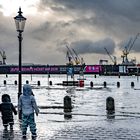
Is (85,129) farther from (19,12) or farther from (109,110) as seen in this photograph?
(109,110)

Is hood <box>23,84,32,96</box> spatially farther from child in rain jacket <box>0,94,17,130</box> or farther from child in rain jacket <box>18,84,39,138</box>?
child in rain jacket <box>0,94,17,130</box>

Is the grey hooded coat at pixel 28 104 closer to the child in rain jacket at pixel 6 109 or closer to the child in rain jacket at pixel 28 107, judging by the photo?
the child in rain jacket at pixel 28 107

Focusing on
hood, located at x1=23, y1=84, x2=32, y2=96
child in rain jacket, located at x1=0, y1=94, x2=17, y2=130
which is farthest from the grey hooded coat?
child in rain jacket, located at x1=0, y1=94, x2=17, y2=130

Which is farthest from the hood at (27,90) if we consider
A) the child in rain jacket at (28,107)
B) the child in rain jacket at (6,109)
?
the child in rain jacket at (6,109)

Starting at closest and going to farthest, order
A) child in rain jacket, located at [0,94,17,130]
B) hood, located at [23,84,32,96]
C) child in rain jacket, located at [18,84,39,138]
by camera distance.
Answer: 1. hood, located at [23,84,32,96]
2. child in rain jacket, located at [18,84,39,138]
3. child in rain jacket, located at [0,94,17,130]

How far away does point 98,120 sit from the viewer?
2220 centimetres

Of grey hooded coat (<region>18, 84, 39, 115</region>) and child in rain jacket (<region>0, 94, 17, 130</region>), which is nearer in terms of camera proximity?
grey hooded coat (<region>18, 84, 39, 115</region>)

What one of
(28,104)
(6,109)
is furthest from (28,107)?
(6,109)

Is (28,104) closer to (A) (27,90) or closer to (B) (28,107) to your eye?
(B) (28,107)

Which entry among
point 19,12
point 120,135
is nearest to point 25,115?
point 120,135

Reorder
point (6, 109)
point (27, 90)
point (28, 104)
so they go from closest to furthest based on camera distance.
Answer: point (27, 90), point (28, 104), point (6, 109)

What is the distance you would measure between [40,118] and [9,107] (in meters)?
5.28

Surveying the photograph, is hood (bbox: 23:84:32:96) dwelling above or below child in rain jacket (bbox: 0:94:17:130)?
above

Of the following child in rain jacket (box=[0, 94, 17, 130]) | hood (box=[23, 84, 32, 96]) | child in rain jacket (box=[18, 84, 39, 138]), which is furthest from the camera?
child in rain jacket (box=[0, 94, 17, 130])
